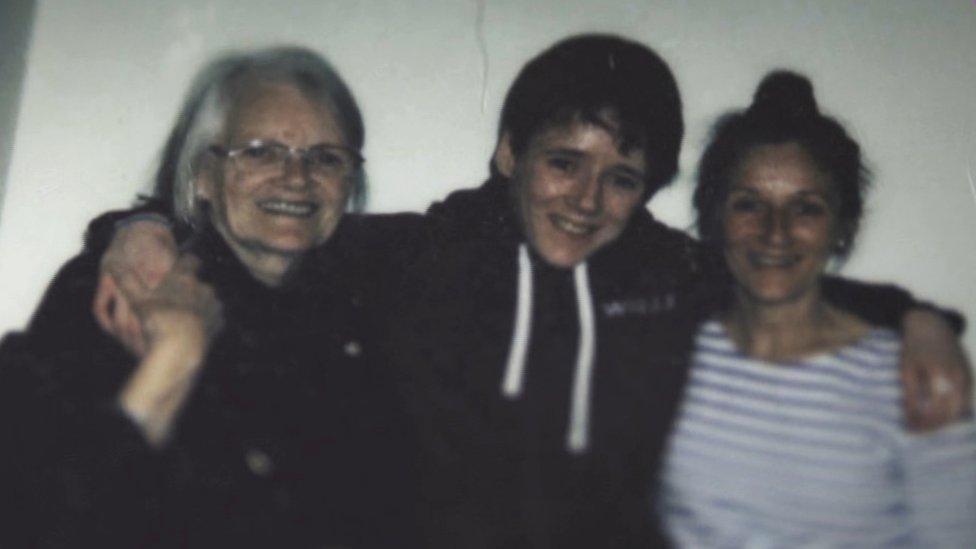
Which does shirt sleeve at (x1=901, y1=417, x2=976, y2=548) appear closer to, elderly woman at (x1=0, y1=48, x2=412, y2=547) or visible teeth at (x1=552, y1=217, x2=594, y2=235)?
visible teeth at (x1=552, y1=217, x2=594, y2=235)

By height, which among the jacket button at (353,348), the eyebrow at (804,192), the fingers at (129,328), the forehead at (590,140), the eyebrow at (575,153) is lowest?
the jacket button at (353,348)

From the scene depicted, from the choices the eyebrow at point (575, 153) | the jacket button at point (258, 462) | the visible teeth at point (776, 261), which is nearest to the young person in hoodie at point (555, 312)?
the eyebrow at point (575, 153)

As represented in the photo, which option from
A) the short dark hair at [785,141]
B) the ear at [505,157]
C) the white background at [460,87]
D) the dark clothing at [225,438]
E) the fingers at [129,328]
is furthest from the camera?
the white background at [460,87]

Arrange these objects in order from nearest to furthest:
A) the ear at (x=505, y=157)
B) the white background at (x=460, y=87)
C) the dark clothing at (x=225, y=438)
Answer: the dark clothing at (x=225, y=438)
the ear at (x=505, y=157)
the white background at (x=460, y=87)

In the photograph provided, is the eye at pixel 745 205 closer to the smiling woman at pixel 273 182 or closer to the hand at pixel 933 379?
the hand at pixel 933 379

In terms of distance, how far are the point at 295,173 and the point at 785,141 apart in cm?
77

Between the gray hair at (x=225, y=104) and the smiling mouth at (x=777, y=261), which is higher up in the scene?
the gray hair at (x=225, y=104)

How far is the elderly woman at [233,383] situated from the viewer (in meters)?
0.85

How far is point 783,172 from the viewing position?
1.04 meters

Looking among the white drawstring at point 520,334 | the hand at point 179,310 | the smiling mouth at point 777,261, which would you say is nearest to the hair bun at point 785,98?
the smiling mouth at point 777,261

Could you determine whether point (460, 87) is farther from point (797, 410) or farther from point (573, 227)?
point (797, 410)

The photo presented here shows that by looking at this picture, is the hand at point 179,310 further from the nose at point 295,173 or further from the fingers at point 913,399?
the fingers at point 913,399

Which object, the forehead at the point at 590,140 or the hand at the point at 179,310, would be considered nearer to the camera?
the hand at the point at 179,310

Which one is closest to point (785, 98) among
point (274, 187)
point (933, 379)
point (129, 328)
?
point (933, 379)
